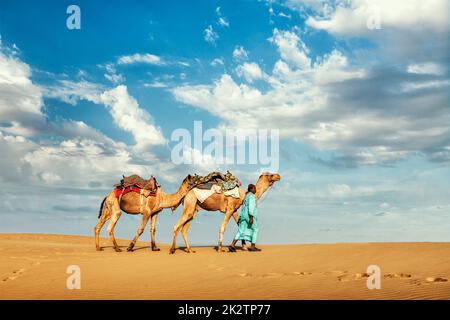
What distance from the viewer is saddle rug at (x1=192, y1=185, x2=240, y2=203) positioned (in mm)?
18266

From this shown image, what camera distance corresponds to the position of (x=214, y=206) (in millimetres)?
18547

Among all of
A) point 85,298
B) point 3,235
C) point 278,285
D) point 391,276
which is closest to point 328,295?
point 278,285

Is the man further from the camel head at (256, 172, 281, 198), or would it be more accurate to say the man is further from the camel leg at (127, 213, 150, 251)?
the camel leg at (127, 213, 150, 251)

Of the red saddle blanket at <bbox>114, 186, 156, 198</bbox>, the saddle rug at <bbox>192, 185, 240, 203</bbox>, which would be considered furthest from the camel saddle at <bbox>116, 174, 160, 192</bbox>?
the saddle rug at <bbox>192, 185, 240, 203</bbox>

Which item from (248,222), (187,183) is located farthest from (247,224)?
(187,183)

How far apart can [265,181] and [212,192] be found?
2275mm

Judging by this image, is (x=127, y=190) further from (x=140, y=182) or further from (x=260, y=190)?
(x=260, y=190)

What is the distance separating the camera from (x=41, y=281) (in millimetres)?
13172

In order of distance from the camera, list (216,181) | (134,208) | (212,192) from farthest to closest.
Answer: (134,208) < (216,181) < (212,192)

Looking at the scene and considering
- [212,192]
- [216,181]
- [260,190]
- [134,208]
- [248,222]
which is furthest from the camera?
[134,208]

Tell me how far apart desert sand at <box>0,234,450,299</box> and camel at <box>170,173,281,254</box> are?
4.23 ft

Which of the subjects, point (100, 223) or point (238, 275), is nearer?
point (238, 275)

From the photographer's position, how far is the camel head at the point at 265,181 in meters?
19.2
